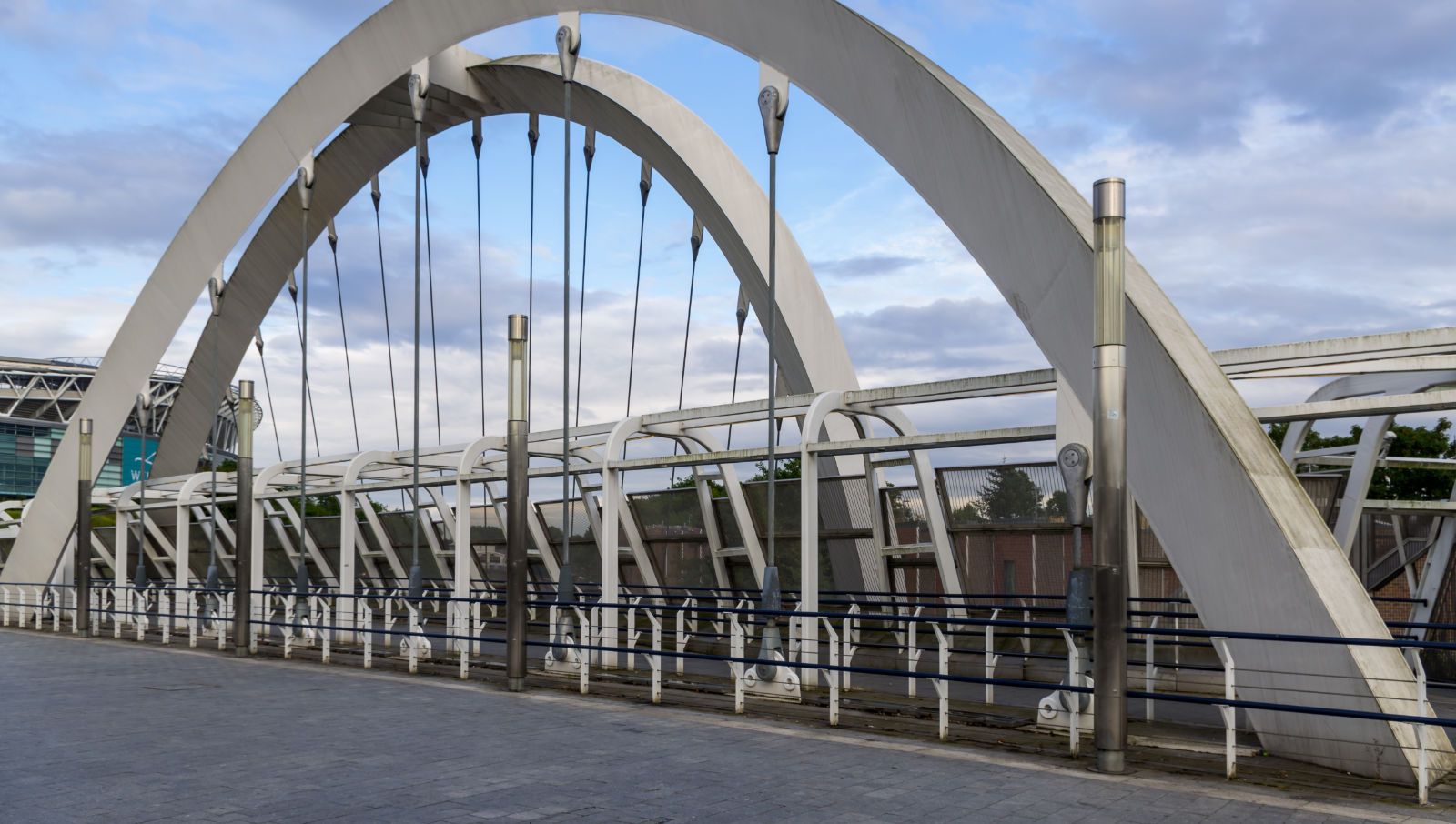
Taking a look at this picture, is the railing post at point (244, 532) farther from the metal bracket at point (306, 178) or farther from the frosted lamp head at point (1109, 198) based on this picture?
the frosted lamp head at point (1109, 198)

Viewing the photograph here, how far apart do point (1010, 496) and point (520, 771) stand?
737 cm

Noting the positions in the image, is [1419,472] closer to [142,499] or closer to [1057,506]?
[1057,506]

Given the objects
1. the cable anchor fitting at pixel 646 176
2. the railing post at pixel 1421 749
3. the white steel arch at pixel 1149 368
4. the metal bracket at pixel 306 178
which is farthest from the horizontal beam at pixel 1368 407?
the metal bracket at pixel 306 178

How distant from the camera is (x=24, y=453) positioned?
8969cm

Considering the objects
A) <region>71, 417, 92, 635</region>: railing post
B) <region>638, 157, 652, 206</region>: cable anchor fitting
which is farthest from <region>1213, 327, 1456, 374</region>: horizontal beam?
<region>71, 417, 92, 635</region>: railing post

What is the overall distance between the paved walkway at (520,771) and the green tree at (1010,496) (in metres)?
4.62

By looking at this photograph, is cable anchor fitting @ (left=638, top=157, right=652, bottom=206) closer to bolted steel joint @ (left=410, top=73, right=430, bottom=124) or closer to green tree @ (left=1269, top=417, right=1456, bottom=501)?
bolted steel joint @ (left=410, top=73, right=430, bottom=124)

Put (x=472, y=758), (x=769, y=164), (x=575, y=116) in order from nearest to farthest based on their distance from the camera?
(x=472, y=758) < (x=769, y=164) < (x=575, y=116)

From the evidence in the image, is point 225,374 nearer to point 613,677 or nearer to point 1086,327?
point 613,677

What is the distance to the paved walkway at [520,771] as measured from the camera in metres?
7.09

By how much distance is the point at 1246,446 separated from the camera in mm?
9227

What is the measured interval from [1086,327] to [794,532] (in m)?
6.45

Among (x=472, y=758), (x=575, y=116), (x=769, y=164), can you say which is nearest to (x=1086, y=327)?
(x=769, y=164)

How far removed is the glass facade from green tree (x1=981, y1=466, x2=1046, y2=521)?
86762 millimetres
